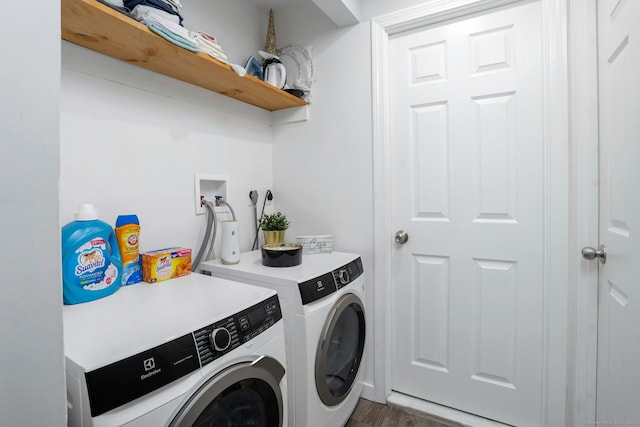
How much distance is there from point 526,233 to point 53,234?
68.0 inches

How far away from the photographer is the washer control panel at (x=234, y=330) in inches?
30.2

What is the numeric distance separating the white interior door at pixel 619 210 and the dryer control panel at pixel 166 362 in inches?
45.4

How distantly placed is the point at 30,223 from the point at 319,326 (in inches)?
39.4

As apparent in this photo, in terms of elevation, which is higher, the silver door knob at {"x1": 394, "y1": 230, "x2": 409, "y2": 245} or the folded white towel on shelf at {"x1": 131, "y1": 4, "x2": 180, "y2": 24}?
the folded white towel on shelf at {"x1": 131, "y1": 4, "x2": 180, "y2": 24}

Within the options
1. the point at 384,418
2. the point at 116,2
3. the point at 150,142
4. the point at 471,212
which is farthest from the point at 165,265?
the point at 471,212

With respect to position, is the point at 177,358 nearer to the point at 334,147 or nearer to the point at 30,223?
the point at 30,223

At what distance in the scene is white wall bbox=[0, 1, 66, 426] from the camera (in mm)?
393

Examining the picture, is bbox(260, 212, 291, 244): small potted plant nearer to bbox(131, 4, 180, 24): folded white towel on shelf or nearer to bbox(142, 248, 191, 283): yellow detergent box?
bbox(142, 248, 191, 283): yellow detergent box

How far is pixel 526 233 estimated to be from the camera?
1463mm

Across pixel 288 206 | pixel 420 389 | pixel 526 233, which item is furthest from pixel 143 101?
pixel 420 389

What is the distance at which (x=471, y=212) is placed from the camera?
5.15ft

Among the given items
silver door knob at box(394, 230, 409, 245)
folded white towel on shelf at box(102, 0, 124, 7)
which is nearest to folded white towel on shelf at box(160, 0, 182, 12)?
folded white towel on shelf at box(102, 0, 124, 7)

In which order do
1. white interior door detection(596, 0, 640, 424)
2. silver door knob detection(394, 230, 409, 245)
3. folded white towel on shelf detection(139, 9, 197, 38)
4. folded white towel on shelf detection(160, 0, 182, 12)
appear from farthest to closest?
silver door knob detection(394, 230, 409, 245), folded white towel on shelf detection(160, 0, 182, 12), folded white towel on shelf detection(139, 9, 197, 38), white interior door detection(596, 0, 640, 424)

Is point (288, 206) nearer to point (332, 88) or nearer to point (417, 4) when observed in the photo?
point (332, 88)
